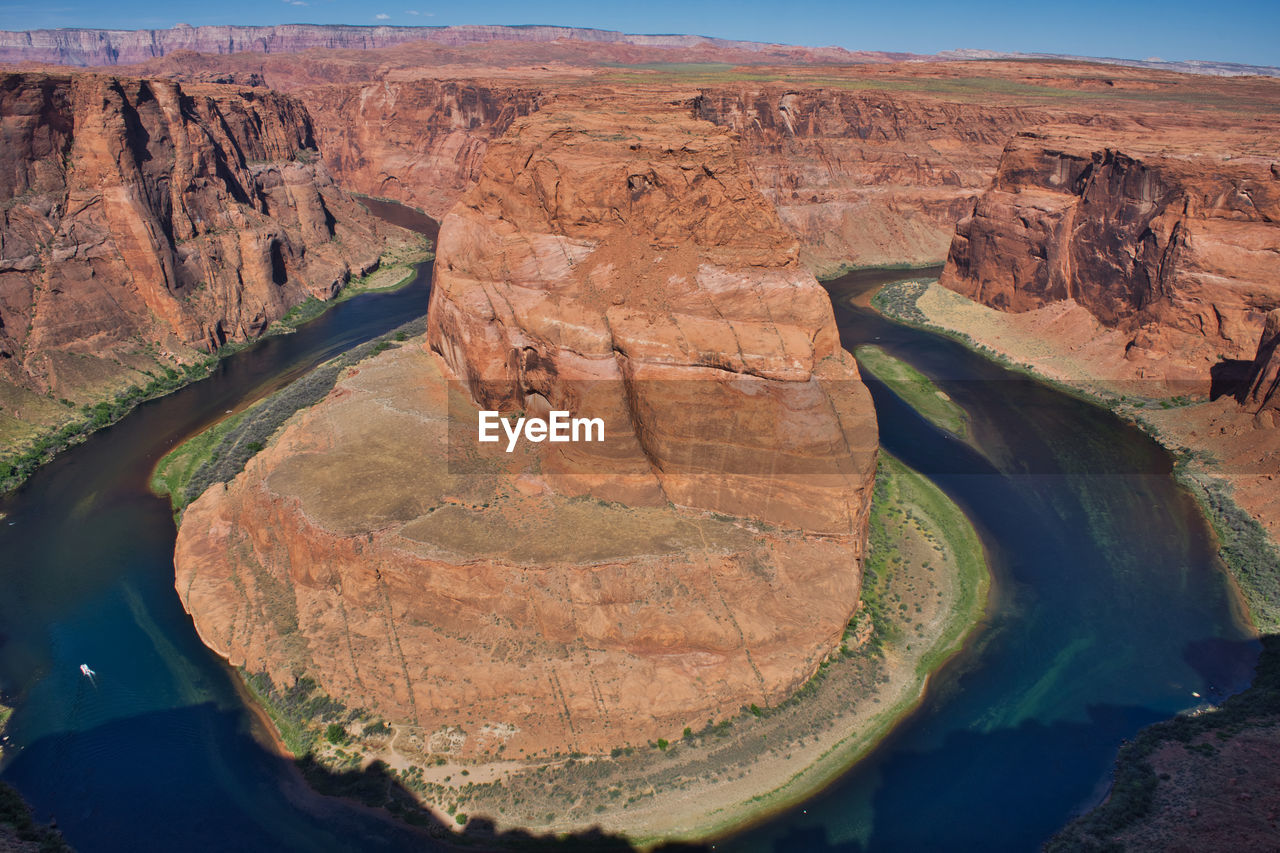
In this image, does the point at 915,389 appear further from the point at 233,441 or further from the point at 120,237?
the point at 120,237

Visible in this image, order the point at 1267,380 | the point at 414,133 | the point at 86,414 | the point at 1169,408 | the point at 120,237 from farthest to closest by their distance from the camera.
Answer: the point at 414,133, the point at 120,237, the point at 1169,408, the point at 86,414, the point at 1267,380

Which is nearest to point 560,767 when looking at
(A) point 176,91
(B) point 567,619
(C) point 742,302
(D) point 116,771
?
(B) point 567,619

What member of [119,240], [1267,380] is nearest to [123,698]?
[119,240]

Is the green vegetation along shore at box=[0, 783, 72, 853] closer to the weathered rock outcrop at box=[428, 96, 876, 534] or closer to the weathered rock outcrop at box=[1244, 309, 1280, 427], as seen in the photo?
the weathered rock outcrop at box=[428, 96, 876, 534]

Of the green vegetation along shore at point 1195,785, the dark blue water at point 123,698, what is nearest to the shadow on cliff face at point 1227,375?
the green vegetation along shore at point 1195,785

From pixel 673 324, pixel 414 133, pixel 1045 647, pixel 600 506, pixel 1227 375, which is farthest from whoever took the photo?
pixel 414 133

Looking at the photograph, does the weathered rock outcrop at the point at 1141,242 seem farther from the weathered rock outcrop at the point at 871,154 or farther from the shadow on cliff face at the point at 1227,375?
the weathered rock outcrop at the point at 871,154
